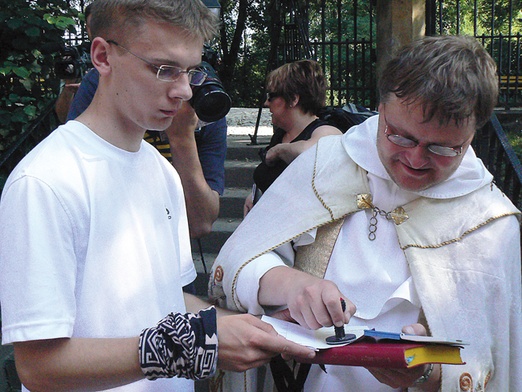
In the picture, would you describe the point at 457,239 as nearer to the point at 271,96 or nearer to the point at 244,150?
the point at 271,96

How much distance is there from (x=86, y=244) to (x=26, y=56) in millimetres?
4632

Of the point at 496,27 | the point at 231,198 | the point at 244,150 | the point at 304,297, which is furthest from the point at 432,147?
the point at 496,27

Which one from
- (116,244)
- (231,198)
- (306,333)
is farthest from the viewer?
(231,198)

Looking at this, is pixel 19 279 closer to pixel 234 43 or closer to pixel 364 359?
pixel 364 359

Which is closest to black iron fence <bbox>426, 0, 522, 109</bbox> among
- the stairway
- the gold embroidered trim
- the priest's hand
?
the stairway

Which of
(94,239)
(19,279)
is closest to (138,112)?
(94,239)

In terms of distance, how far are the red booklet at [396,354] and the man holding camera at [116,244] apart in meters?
0.10

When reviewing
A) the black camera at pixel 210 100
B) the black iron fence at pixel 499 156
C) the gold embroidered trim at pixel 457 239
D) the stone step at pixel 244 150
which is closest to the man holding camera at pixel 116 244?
the black camera at pixel 210 100

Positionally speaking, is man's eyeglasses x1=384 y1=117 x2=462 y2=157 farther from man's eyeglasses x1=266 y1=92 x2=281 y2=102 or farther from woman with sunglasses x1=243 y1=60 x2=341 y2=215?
man's eyeglasses x1=266 y1=92 x2=281 y2=102

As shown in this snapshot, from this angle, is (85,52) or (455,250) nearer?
(455,250)

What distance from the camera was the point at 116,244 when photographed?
1.55 m

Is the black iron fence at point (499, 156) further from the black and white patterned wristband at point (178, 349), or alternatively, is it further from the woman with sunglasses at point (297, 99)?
the black and white patterned wristband at point (178, 349)

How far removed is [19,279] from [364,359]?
809 millimetres

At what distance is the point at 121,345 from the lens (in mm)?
1425
